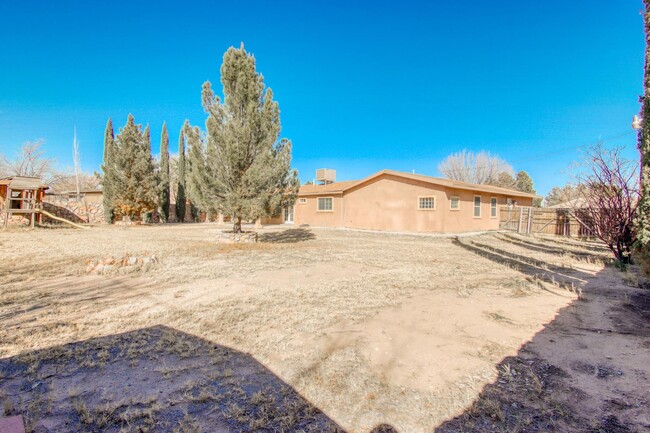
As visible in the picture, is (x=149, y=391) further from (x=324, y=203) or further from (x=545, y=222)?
(x=545, y=222)

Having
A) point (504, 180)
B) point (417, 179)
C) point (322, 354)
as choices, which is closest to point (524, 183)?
point (504, 180)

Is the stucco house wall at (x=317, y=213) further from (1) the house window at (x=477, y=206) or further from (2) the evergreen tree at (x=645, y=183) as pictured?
(2) the evergreen tree at (x=645, y=183)

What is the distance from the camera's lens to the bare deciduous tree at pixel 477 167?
33.9 m

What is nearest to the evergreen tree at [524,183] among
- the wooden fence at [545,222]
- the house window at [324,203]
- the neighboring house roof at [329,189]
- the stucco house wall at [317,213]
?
the wooden fence at [545,222]

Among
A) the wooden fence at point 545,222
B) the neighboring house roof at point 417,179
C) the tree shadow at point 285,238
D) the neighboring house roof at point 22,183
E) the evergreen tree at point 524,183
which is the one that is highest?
the evergreen tree at point 524,183

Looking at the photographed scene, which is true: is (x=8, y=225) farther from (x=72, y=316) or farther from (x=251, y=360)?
(x=251, y=360)

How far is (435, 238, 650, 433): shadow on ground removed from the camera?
1994mm

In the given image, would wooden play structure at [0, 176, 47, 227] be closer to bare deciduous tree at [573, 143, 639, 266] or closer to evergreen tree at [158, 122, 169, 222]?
evergreen tree at [158, 122, 169, 222]

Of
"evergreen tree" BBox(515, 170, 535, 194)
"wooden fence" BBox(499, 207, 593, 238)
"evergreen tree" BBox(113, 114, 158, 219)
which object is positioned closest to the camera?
"wooden fence" BBox(499, 207, 593, 238)

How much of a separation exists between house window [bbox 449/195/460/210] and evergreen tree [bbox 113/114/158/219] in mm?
17510

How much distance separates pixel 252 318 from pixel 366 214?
1594 cm

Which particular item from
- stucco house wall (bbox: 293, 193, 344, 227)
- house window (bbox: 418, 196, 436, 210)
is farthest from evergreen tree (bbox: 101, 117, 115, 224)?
house window (bbox: 418, 196, 436, 210)

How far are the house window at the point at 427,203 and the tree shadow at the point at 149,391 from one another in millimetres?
14936

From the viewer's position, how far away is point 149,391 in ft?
7.73
